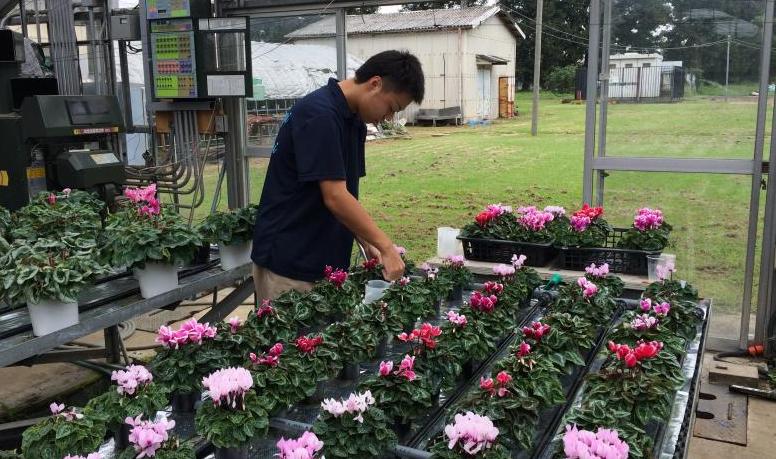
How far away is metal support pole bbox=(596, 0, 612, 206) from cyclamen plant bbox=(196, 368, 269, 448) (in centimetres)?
326

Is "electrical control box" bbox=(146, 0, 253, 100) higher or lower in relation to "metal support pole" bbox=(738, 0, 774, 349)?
higher

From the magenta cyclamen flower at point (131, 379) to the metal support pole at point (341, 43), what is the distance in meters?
3.62

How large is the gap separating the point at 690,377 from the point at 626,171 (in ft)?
8.21

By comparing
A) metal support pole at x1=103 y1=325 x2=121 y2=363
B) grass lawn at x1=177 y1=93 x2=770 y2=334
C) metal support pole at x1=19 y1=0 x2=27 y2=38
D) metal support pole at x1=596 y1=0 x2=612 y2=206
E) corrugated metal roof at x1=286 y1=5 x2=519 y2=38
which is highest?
corrugated metal roof at x1=286 y1=5 x2=519 y2=38

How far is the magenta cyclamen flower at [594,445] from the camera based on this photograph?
1.31m

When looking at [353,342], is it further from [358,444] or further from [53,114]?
[53,114]

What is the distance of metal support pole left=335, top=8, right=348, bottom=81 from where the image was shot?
488 centimetres

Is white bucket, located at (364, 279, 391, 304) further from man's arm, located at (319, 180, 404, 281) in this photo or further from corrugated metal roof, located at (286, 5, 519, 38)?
corrugated metal roof, located at (286, 5, 519, 38)

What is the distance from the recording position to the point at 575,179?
970 cm

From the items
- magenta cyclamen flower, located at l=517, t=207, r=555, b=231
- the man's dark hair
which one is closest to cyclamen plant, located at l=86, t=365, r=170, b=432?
the man's dark hair

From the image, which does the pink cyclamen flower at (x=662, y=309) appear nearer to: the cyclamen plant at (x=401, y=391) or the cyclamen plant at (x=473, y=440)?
the cyclamen plant at (x=401, y=391)

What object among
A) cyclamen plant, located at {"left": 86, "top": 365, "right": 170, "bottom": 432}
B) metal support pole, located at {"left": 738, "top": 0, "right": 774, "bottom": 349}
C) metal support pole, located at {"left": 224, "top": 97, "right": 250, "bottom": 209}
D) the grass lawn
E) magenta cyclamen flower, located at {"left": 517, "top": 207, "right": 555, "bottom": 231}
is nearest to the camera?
cyclamen plant, located at {"left": 86, "top": 365, "right": 170, "bottom": 432}

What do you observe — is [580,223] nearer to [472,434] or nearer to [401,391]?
[401,391]

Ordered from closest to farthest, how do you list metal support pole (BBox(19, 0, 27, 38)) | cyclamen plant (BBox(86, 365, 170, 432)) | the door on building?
1. cyclamen plant (BBox(86, 365, 170, 432))
2. metal support pole (BBox(19, 0, 27, 38))
3. the door on building
